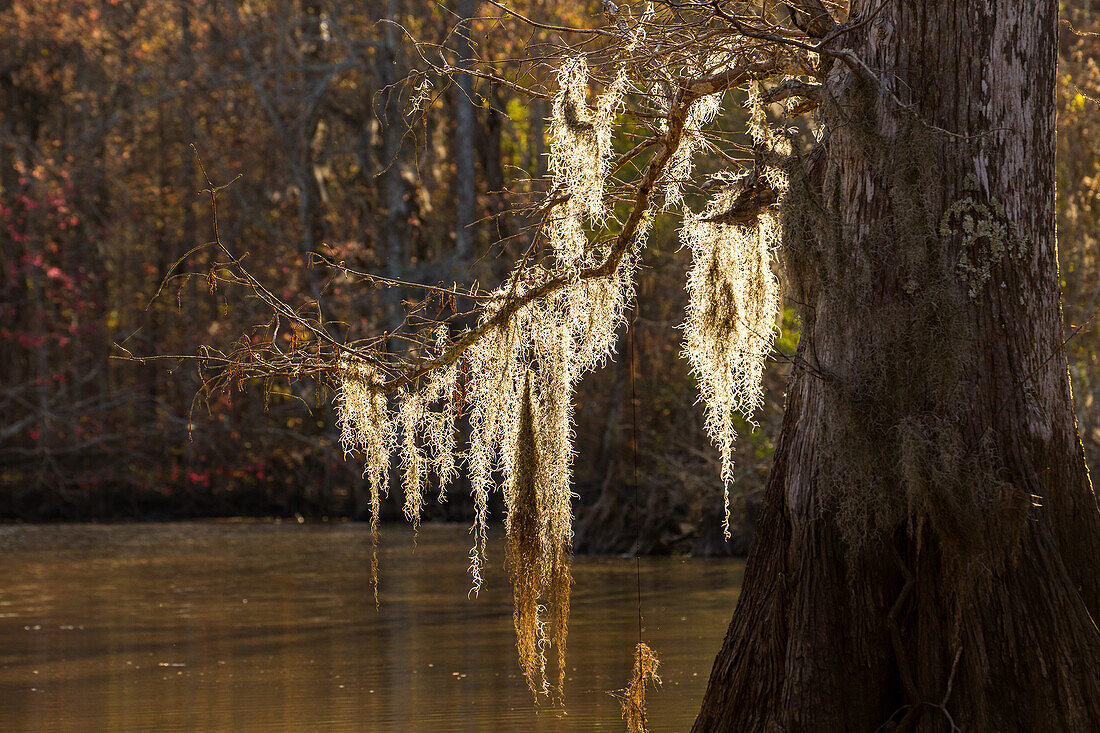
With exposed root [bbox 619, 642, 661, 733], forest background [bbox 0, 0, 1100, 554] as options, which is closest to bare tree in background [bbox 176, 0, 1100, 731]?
exposed root [bbox 619, 642, 661, 733]

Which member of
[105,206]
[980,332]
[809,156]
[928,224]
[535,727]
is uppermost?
[105,206]

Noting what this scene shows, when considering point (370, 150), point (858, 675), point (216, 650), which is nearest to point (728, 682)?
point (858, 675)

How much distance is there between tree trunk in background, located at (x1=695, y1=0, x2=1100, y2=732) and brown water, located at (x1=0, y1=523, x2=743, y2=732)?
88.0 inches

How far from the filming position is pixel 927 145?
5.82 meters

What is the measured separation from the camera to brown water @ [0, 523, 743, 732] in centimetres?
852

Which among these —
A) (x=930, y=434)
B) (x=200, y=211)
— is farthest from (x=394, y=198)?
(x=930, y=434)

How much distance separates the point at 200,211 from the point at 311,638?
1610cm

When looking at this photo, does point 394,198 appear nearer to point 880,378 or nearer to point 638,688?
point 638,688

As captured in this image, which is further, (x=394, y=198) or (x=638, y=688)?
(x=394, y=198)

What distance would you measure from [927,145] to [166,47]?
23.6 m

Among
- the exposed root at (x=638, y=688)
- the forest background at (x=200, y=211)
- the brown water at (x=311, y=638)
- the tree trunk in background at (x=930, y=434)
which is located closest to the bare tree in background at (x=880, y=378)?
the tree trunk in background at (x=930, y=434)

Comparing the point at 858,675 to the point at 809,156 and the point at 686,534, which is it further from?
the point at 686,534

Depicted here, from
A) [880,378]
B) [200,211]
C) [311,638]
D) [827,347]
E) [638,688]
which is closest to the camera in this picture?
[880,378]

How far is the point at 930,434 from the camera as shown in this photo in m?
5.63
